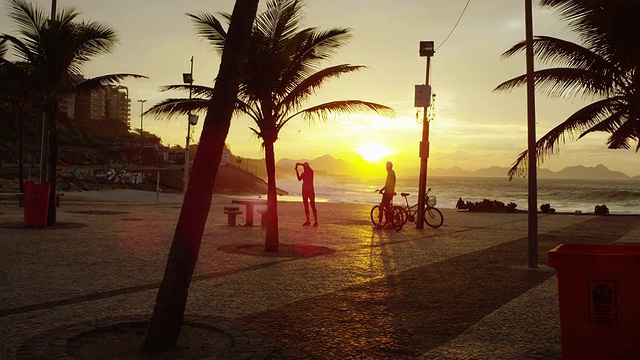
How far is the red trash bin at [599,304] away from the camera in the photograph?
12.6ft

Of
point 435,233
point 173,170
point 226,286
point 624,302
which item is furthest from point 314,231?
point 173,170

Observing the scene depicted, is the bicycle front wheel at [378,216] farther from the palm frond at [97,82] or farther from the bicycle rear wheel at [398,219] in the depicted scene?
the palm frond at [97,82]

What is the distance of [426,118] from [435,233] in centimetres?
374

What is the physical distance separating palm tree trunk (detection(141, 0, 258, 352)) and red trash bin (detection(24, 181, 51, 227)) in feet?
36.4

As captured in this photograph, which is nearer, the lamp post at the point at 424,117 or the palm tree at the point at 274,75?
the palm tree at the point at 274,75

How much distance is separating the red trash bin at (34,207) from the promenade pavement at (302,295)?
1.05 m

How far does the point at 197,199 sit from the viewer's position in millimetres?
4758

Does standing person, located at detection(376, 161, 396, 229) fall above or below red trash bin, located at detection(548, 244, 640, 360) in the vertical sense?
above

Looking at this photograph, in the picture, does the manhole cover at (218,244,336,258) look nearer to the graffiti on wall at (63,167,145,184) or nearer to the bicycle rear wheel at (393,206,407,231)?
the bicycle rear wheel at (393,206,407,231)

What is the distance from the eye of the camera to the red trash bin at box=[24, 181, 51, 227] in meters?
14.1

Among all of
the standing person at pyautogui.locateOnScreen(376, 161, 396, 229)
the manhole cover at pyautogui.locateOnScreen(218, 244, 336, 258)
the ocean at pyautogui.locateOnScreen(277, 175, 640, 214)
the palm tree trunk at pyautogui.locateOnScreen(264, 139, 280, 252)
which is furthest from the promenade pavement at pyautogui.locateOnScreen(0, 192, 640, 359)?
the ocean at pyautogui.locateOnScreen(277, 175, 640, 214)

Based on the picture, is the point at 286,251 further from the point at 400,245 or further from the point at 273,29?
the point at 273,29

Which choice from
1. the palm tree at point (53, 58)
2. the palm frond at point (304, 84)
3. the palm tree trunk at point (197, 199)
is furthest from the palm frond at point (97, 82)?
the palm tree trunk at point (197, 199)

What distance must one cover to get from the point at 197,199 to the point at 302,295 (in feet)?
8.60
